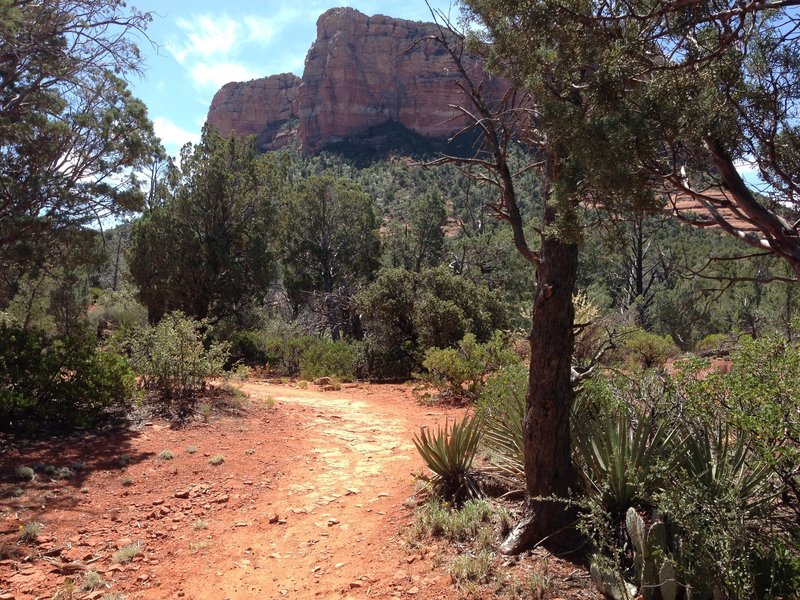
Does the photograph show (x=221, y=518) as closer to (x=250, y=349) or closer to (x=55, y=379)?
(x=55, y=379)

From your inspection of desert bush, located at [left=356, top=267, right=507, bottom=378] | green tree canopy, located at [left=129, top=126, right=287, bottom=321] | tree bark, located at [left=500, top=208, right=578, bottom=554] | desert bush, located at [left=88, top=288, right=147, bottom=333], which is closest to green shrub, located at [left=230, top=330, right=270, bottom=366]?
green tree canopy, located at [left=129, top=126, right=287, bottom=321]

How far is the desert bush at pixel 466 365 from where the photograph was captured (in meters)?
11.0

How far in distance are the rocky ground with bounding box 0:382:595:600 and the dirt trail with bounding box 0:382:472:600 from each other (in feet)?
0.05

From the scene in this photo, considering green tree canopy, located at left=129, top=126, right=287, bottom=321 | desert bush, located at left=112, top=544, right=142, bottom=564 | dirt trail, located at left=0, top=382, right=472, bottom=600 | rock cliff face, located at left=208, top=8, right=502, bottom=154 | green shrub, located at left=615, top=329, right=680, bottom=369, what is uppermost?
rock cliff face, located at left=208, top=8, right=502, bottom=154

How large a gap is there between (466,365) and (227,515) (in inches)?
244

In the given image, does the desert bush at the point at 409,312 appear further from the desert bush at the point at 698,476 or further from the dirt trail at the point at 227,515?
the desert bush at the point at 698,476

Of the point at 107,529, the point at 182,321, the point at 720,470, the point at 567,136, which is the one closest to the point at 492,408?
the point at 720,470

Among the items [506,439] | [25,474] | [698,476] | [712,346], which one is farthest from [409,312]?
[698,476]

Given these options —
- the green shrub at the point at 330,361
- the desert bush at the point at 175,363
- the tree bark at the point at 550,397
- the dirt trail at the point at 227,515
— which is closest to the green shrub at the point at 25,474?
the dirt trail at the point at 227,515

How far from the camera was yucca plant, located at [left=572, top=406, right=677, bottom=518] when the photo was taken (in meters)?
4.08

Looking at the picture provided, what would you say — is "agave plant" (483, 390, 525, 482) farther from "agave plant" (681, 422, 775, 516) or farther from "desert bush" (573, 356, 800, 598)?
"agave plant" (681, 422, 775, 516)

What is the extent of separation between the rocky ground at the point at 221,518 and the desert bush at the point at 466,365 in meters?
2.68

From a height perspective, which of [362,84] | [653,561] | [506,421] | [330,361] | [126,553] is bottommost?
[126,553]

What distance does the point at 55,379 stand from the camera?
7645 mm
